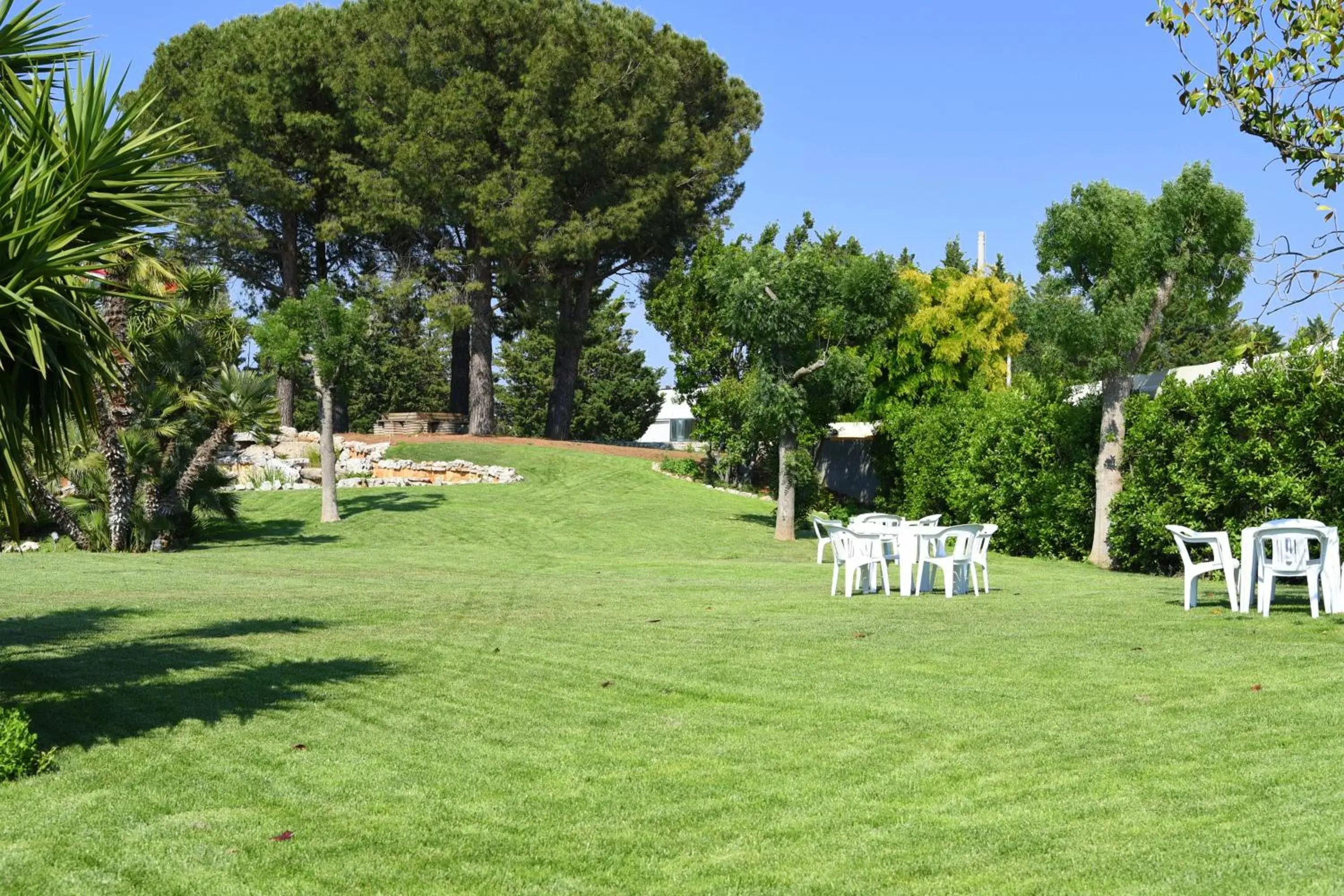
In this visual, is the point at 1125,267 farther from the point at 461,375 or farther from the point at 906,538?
the point at 461,375

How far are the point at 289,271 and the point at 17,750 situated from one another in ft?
124

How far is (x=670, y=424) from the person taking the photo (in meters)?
72.2

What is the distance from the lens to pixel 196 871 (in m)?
4.39

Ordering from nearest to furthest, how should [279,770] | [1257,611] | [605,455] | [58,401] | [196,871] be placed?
[196,871] → [279,770] → [58,401] → [1257,611] → [605,455]

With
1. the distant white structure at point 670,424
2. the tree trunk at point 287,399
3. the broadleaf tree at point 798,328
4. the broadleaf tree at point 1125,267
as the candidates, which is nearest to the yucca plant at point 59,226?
the broadleaf tree at point 1125,267


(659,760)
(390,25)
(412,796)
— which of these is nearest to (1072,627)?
(659,760)

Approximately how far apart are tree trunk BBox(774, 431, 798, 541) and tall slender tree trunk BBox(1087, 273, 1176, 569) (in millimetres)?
6919

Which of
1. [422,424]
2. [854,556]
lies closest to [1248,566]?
[854,556]

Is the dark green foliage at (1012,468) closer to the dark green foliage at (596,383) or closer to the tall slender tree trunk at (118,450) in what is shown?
the tall slender tree trunk at (118,450)

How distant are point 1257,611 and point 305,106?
117ft

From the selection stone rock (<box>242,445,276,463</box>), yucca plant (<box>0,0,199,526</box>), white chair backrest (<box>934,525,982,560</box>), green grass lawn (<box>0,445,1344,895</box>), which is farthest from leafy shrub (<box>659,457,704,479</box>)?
yucca plant (<box>0,0,199,526</box>)

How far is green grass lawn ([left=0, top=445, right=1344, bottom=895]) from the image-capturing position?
14.6 ft

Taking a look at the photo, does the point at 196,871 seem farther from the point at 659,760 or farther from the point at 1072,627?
the point at 1072,627

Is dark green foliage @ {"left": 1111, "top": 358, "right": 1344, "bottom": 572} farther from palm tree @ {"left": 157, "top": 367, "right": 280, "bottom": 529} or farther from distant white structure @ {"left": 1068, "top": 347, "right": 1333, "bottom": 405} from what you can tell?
palm tree @ {"left": 157, "top": 367, "right": 280, "bottom": 529}
